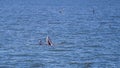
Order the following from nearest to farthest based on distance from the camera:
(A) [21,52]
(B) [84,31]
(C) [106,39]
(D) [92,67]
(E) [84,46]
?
(D) [92,67] < (A) [21,52] < (E) [84,46] < (C) [106,39] < (B) [84,31]

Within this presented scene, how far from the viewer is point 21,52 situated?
153ft

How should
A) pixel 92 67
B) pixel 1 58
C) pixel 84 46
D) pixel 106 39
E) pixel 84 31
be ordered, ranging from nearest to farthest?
pixel 92 67, pixel 1 58, pixel 84 46, pixel 106 39, pixel 84 31

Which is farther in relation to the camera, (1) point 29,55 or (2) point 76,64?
(1) point 29,55

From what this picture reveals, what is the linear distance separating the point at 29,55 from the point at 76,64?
255 inches

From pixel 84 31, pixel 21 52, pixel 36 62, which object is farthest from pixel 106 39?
pixel 36 62

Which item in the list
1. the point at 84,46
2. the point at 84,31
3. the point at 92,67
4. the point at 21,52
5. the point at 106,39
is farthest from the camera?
the point at 84,31

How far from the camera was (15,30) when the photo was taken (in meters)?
67.9

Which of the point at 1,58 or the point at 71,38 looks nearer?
the point at 1,58

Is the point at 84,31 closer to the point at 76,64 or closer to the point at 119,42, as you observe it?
the point at 119,42

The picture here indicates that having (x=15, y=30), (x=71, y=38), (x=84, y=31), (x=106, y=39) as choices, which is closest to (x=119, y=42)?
(x=106, y=39)

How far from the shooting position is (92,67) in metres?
38.9

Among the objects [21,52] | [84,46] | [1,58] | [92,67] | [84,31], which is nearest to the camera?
[92,67]

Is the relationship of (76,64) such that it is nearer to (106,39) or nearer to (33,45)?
(33,45)

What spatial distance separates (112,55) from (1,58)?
11011 millimetres
